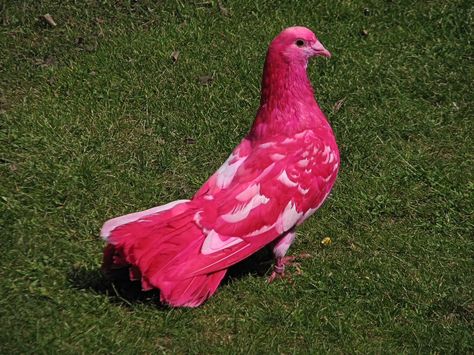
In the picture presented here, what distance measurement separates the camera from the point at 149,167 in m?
5.48

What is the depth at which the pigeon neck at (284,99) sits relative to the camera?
4.50 metres

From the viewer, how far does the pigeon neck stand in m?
4.50

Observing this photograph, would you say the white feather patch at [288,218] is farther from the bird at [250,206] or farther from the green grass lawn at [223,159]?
the green grass lawn at [223,159]

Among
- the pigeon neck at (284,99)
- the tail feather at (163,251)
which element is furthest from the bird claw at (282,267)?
the pigeon neck at (284,99)

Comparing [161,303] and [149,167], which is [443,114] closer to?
[149,167]

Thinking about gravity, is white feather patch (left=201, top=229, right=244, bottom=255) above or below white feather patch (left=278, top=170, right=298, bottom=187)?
below

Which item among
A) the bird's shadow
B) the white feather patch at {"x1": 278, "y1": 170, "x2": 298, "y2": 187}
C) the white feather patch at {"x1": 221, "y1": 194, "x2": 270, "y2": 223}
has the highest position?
the white feather patch at {"x1": 278, "y1": 170, "x2": 298, "y2": 187}

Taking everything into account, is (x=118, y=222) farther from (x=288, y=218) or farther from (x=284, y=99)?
(x=284, y=99)

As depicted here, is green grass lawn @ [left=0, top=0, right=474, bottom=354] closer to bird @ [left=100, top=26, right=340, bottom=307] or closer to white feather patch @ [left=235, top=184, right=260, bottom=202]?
bird @ [left=100, top=26, right=340, bottom=307]

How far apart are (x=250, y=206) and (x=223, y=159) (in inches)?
56.2

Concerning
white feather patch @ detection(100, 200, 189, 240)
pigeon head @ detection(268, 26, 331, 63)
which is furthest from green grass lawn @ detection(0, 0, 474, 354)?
pigeon head @ detection(268, 26, 331, 63)

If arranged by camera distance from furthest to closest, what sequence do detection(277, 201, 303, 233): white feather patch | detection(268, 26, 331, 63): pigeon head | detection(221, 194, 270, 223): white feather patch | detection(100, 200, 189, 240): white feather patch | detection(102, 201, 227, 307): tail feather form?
detection(268, 26, 331, 63): pigeon head → detection(277, 201, 303, 233): white feather patch → detection(221, 194, 270, 223): white feather patch → detection(100, 200, 189, 240): white feather patch → detection(102, 201, 227, 307): tail feather

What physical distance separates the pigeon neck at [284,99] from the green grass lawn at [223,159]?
32.0 inches

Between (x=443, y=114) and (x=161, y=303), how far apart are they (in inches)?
117
